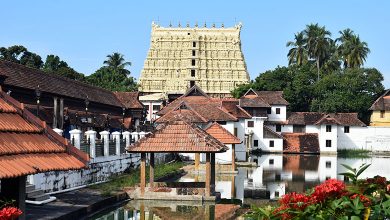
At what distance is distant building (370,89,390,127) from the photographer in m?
69.1

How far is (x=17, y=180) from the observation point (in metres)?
8.97

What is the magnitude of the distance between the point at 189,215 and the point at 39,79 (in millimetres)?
17970

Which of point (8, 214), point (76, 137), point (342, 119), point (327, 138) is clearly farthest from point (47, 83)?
point (342, 119)

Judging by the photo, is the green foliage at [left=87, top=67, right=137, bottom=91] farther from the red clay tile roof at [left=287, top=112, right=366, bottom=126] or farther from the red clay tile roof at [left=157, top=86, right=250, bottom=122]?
the red clay tile roof at [left=287, top=112, right=366, bottom=126]

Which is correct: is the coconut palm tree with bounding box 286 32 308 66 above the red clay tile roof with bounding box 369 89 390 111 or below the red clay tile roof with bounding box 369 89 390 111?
above

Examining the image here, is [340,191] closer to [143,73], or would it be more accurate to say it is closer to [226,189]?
[226,189]

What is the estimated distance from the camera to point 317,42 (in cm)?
8281

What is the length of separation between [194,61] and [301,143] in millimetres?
32215

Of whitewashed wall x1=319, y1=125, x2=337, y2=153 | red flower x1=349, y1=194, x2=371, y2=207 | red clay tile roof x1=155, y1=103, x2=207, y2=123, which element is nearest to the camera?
red flower x1=349, y1=194, x2=371, y2=207

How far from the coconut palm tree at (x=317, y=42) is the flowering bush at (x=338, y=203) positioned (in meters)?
78.8

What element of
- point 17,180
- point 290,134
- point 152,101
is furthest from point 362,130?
point 17,180

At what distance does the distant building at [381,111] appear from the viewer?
69.1 m

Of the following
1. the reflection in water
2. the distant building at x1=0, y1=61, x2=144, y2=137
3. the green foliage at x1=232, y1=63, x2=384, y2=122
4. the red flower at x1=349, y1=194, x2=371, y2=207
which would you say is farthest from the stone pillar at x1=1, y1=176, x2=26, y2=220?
the green foliage at x1=232, y1=63, x2=384, y2=122

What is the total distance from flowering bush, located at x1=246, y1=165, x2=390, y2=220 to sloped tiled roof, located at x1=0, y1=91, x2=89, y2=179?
13.4 ft
